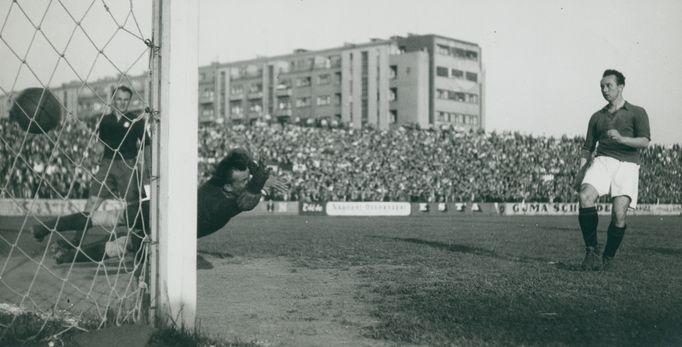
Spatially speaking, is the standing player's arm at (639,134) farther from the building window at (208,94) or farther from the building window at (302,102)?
the building window at (208,94)

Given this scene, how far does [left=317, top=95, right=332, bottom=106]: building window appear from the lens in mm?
84000

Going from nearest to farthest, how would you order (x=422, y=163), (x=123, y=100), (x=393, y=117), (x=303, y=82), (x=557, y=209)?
(x=123, y=100)
(x=557, y=209)
(x=422, y=163)
(x=393, y=117)
(x=303, y=82)

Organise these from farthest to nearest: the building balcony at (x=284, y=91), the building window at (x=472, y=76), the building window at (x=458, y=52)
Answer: the building balcony at (x=284, y=91), the building window at (x=472, y=76), the building window at (x=458, y=52)

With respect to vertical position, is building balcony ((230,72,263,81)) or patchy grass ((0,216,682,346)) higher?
building balcony ((230,72,263,81))

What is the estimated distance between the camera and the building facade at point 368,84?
3076 inches

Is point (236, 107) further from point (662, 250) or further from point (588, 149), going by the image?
point (588, 149)

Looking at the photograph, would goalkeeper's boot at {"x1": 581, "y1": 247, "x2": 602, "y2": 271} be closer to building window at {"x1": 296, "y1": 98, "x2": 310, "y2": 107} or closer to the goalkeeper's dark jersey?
the goalkeeper's dark jersey

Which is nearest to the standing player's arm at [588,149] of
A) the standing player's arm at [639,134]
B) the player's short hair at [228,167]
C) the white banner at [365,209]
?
the standing player's arm at [639,134]

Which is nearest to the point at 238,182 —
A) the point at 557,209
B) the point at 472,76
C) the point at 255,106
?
the point at 557,209

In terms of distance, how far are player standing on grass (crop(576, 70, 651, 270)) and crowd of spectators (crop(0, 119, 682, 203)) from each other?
29585mm

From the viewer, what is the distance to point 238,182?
23.0 feet

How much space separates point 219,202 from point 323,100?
7834cm

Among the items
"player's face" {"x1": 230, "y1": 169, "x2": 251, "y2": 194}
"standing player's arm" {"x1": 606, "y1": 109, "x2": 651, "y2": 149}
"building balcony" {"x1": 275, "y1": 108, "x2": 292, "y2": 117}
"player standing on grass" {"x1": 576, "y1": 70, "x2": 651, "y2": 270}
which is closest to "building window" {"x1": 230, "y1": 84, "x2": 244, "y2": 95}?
"building balcony" {"x1": 275, "y1": 108, "x2": 292, "y2": 117}

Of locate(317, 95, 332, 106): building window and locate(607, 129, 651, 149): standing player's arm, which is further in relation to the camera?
locate(317, 95, 332, 106): building window
